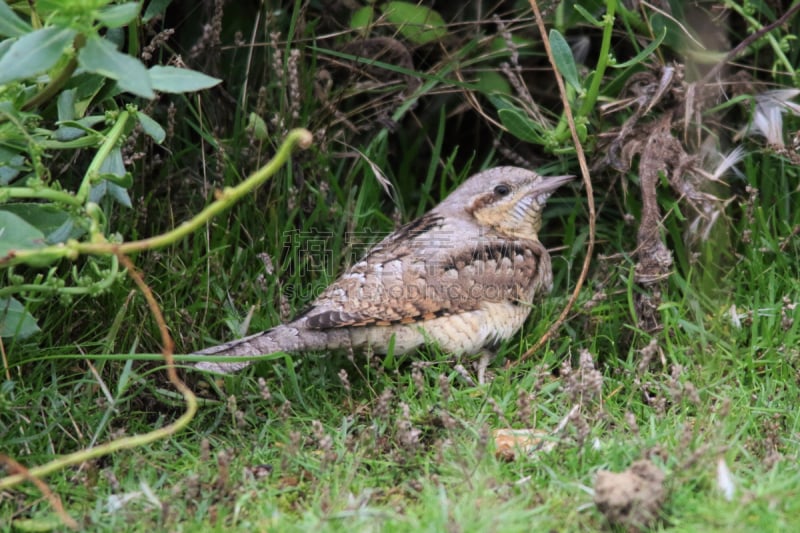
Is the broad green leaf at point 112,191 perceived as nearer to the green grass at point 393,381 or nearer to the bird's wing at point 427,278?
the green grass at point 393,381

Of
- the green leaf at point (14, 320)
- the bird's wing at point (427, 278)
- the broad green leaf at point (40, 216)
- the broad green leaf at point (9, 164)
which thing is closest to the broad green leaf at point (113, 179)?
the broad green leaf at point (40, 216)

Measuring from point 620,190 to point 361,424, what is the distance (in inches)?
85.7

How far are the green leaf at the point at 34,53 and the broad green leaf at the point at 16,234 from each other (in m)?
0.58

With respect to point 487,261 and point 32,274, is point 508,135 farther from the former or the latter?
point 32,274

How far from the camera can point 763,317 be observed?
4664 millimetres

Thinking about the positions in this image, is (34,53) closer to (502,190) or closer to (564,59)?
(564,59)

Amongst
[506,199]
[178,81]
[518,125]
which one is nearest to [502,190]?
[506,199]

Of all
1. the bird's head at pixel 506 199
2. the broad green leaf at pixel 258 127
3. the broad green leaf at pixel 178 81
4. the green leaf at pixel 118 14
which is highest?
the green leaf at pixel 118 14

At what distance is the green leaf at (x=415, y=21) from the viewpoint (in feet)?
17.7

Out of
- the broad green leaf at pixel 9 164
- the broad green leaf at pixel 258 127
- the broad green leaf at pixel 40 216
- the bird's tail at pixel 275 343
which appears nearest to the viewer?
the broad green leaf at pixel 9 164

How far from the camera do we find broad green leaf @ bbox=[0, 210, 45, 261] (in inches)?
134

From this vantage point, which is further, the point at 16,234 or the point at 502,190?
the point at 502,190

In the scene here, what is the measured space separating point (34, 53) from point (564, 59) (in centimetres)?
253

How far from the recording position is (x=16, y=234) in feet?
11.3
